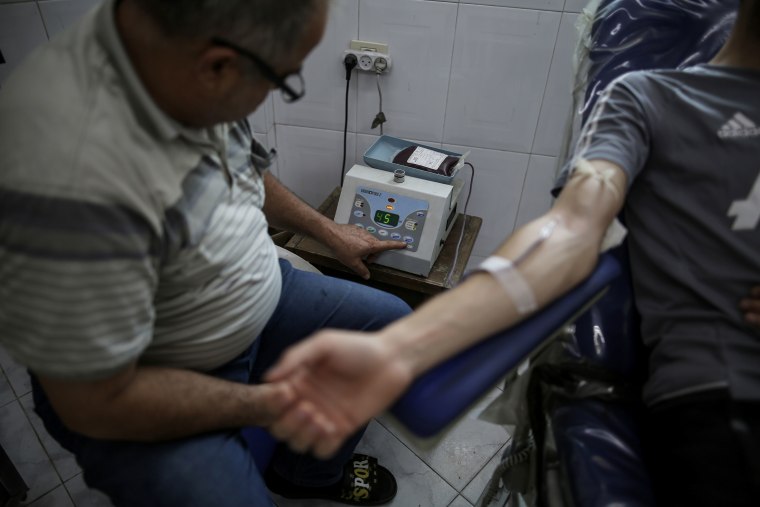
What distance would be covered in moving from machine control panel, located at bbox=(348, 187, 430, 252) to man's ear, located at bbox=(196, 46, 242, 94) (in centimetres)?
81

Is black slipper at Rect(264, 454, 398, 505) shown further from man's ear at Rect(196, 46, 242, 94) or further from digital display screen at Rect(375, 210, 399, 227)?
man's ear at Rect(196, 46, 242, 94)

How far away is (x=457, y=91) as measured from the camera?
4.99 ft

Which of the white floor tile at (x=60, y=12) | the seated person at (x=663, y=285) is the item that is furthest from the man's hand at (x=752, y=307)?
the white floor tile at (x=60, y=12)

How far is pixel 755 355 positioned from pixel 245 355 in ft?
2.92

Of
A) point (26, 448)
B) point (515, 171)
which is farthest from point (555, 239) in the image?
point (26, 448)

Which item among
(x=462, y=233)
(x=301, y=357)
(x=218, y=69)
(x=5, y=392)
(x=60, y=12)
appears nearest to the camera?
(x=301, y=357)

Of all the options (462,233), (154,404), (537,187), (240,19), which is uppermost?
(240,19)

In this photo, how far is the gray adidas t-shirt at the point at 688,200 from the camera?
0.72 metres

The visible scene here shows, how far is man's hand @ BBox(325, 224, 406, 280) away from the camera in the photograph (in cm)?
129

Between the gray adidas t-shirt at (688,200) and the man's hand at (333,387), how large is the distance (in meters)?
0.48

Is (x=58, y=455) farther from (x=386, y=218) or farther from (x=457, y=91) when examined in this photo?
(x=457, y=91)

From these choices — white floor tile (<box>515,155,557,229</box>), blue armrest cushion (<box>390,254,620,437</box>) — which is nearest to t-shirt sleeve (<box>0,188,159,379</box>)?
blue armrest cushion (<box>390,254,620,437</box>)

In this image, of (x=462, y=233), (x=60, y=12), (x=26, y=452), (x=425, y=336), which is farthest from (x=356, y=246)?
(x=26, y=452)

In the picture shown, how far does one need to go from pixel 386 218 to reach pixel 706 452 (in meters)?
0.96
